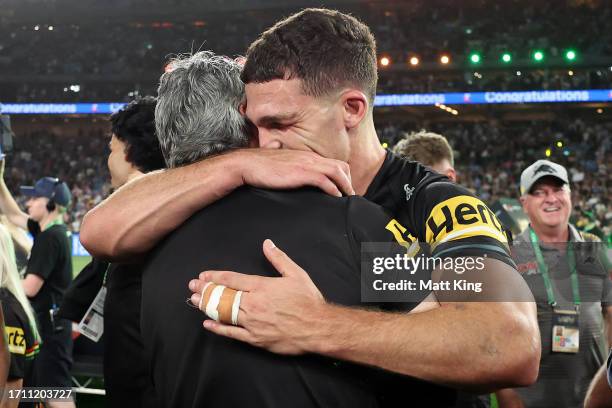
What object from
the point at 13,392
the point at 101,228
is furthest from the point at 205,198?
the point at 13,392

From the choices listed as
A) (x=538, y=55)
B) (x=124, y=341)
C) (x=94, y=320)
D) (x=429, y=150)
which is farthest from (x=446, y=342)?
(x=538, y=55)

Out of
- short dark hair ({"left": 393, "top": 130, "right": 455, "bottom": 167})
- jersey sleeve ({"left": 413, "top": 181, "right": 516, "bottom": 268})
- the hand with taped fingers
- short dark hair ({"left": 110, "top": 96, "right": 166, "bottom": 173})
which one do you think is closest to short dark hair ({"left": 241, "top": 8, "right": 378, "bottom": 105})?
jersey sleeve ({"left": 413, "top": 181, "right": 516, "bottom": 268})

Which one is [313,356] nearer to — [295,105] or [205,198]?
[205,198]

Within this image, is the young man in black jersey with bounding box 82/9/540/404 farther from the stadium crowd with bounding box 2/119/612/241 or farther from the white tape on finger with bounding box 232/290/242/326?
the stadium crowd with bounding box 2/119/612/241

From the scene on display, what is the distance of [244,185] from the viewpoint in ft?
5.01

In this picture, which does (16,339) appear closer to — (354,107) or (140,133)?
(140,133)

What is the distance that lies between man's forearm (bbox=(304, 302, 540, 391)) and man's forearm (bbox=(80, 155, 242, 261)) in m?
0.40

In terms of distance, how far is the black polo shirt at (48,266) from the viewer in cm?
488

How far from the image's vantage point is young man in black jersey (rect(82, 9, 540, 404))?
131 centimetres

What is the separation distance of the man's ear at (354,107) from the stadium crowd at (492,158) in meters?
17.9

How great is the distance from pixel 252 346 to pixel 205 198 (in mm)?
365

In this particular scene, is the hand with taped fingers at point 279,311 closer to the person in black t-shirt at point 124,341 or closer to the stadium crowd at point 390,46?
the person in black t-shirt at point 124,341

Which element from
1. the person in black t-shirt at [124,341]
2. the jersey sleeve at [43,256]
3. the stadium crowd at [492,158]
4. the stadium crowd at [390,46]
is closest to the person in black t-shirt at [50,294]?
the jersey sleeve at [43,256]

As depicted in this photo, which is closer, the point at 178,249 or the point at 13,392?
the point at 178,249
